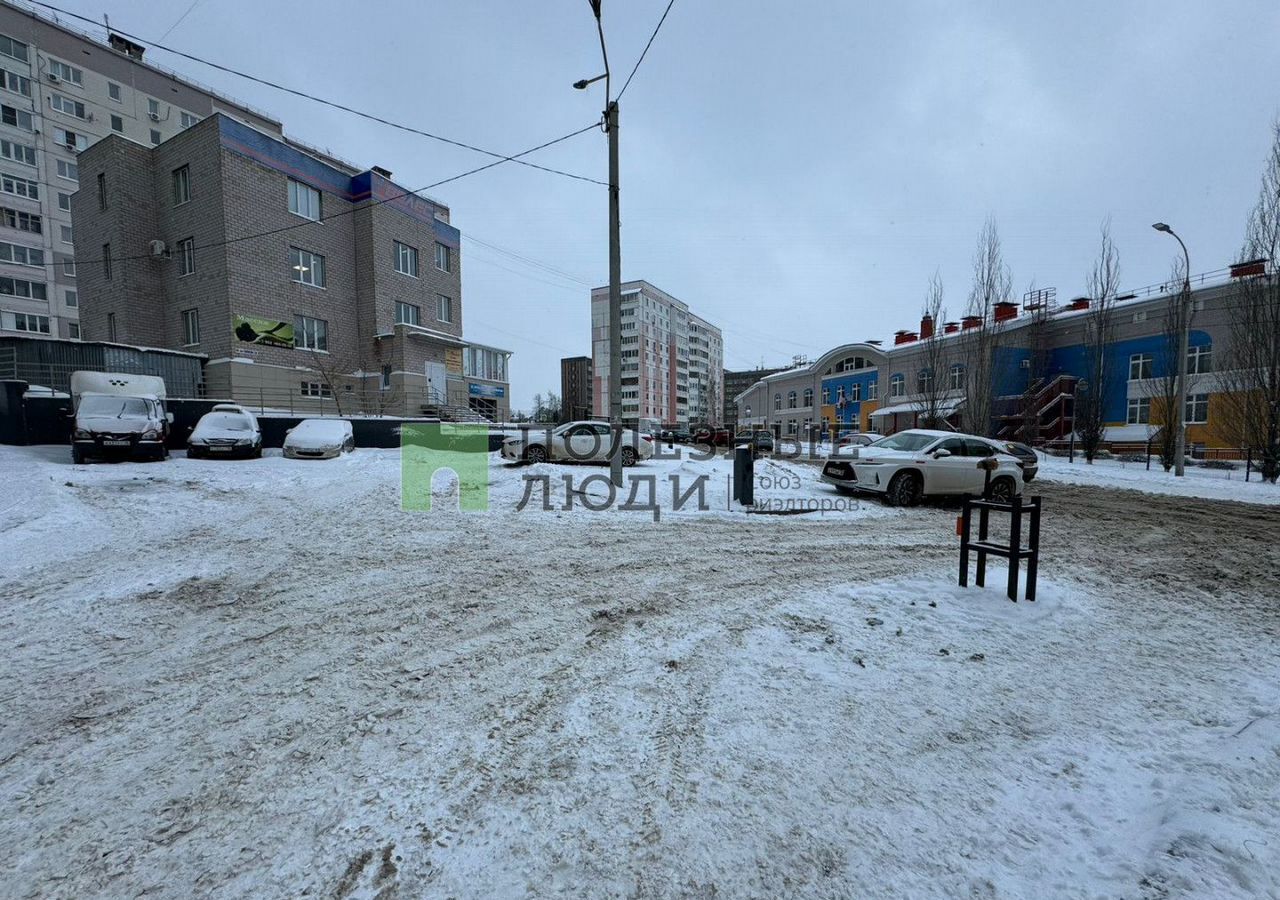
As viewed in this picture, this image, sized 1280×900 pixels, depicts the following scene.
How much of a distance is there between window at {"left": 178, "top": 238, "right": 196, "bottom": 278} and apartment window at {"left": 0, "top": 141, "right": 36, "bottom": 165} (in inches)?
1114

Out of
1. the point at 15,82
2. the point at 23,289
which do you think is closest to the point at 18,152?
the point at 15,82

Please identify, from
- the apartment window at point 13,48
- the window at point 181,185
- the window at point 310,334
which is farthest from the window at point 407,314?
the apartment window at point 13,48

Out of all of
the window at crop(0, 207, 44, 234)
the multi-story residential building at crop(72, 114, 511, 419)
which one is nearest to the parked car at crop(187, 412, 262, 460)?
the multi-story residential building at crop(72, 114, 511, 419)

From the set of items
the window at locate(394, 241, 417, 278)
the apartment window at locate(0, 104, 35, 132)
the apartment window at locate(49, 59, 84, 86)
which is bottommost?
the window at locate(394, 241, 417, 278)

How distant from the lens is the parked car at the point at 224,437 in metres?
14.8

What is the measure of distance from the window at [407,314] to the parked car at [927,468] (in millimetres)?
27794

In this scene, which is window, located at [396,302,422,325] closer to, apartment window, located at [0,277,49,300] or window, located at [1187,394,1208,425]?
apartment window, located at [0,277,49,300]

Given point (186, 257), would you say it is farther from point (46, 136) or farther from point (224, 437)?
point (46, 136)

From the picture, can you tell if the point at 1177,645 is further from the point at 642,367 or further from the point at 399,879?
the point at 642,367

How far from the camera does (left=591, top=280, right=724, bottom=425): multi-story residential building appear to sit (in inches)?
3506

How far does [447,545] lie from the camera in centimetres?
686

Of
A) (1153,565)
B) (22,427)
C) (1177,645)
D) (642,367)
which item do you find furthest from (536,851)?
(642,367)

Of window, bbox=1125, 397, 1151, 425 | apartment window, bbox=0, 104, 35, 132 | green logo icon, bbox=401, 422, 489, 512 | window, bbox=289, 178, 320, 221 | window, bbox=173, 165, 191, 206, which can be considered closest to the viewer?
green logo icon, bbox=401, 422, 489, 512

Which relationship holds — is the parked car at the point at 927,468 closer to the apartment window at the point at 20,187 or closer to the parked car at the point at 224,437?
the parked car at the point at 224,437
